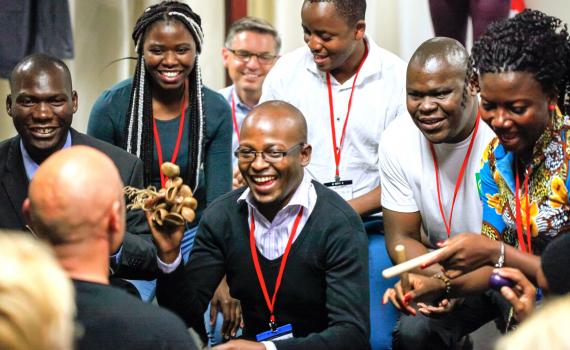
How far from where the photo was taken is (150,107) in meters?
3.82

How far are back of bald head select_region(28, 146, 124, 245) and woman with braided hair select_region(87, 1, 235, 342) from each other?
158cm

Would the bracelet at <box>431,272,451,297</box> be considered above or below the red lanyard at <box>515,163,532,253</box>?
below

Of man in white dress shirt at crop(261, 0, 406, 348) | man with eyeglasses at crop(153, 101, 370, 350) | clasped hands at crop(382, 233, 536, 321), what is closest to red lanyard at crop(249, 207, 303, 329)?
man with eyeglasses at crop(153, 101, 370, 350)

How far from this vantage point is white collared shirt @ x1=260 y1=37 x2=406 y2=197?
387cm

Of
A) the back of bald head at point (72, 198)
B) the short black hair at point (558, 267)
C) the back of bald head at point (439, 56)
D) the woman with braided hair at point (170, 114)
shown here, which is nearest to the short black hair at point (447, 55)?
the back of bald head at point (439, 56)

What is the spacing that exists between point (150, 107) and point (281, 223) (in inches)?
37.9

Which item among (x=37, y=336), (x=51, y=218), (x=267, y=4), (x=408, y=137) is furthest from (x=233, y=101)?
(x=37, y=336)

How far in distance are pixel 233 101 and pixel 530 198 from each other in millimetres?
2103

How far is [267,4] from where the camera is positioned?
5.26m

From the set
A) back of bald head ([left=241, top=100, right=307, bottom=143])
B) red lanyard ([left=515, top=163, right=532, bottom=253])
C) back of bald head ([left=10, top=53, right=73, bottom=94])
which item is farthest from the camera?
back of bald head ([left=10, top=53, right=73, bottom=94])

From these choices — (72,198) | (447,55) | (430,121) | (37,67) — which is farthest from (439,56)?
(72,198)

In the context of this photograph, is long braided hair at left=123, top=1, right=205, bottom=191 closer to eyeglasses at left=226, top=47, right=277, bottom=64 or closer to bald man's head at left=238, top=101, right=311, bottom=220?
bald man's head at left=238, top=101, right=311, bottom=220

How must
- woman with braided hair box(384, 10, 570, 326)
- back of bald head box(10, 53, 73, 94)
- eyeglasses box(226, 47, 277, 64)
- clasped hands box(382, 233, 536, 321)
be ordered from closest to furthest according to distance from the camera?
1. clasped hands box(382, 233, 536, 321)
2. woman with braided hair box(384, 10, 570, 326)
3. back of bald head box(10, 53, 73, 94)
4. eyeglasses box(226, 47, 277, 64)

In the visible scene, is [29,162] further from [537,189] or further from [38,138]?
[537,189]
